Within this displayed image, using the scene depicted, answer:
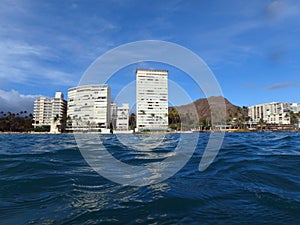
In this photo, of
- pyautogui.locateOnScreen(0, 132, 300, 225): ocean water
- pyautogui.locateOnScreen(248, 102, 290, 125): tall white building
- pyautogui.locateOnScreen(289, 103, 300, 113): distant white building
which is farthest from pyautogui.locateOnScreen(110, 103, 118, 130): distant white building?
pyautogui.locateOnScreen(289, 103, 300, 113): distant white building

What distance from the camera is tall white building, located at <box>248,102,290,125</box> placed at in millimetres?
120900

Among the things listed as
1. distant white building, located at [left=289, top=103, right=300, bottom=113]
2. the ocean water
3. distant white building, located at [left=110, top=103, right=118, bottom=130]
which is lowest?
the ocean water

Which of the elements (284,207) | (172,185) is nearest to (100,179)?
(172,185)

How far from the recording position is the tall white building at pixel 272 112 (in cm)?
12090

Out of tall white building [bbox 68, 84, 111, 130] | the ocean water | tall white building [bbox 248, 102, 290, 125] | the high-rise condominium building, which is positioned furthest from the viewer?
the high-rise condominium building

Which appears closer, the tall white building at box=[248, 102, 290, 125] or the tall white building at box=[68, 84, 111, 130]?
the tall white building at box=[68, 84, 111, 130]

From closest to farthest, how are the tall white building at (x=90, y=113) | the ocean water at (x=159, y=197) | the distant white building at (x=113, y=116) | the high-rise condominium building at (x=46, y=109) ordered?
the ocean water at (x=159, y=197) < the tall white building at (x=90, y=113) < the distant white building at (x=113, y=116) < the high-rise condominium building at (x=46, y=109)

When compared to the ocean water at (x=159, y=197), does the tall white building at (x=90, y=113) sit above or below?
above

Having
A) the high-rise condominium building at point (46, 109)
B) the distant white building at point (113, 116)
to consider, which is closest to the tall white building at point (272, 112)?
the distant white building at point (113, 116)

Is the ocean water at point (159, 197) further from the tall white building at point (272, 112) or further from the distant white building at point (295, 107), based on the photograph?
the distant white building at point (295, 107)

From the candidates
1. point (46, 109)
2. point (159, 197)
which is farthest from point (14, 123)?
point (159, 197)

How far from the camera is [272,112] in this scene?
14425 centimetres

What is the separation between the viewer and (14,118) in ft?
401

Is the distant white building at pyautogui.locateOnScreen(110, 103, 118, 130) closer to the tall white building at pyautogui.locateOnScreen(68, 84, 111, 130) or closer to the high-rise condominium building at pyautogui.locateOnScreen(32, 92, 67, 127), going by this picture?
the tall white building at pyautogui.locateOnScreen(68, 84, 111, 130)
